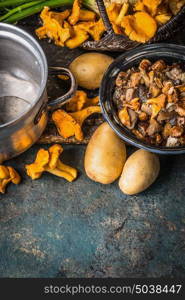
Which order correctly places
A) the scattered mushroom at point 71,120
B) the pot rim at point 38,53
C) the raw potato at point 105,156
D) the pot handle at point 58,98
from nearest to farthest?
the pot rim at point 38,53 → the pot handle at point 58,98 → the raw potato at point 105,156 → the scattered mushroom at point 71,120

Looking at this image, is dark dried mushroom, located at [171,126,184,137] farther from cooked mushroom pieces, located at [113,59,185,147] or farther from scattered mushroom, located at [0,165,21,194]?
scattered mushroom, located at [0,165,21,194]

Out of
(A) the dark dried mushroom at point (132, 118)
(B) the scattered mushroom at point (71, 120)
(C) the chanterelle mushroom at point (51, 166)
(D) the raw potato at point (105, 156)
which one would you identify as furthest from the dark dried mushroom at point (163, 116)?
(C) the chanterelle mushroom at point (51, 166)

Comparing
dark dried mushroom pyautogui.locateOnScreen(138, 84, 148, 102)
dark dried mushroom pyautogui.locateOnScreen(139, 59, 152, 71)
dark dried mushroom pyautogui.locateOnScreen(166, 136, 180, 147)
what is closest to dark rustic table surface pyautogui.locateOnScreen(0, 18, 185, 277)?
dark dried mushroom pyautogui.locateOnScreen(166, 136, 180, 147)

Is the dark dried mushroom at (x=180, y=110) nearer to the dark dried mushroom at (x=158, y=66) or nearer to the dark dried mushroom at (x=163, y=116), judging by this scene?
the dark dried mushroom at (x=163, y=116)

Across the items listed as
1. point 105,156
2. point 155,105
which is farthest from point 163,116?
point 105,156

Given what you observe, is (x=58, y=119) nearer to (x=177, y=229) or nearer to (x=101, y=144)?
(x=101, y=144)

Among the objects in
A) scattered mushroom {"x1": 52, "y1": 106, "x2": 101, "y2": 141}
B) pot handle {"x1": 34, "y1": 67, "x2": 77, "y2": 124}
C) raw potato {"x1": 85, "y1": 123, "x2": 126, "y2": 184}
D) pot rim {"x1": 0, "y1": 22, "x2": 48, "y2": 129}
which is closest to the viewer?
pot rim {"x1": 0, "y1": 22, "x2": 48, "y2": 129}
